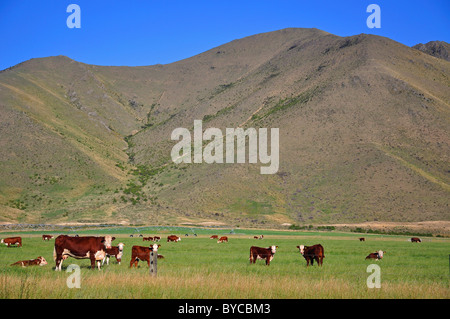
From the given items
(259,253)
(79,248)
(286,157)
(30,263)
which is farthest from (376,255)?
(286,157)

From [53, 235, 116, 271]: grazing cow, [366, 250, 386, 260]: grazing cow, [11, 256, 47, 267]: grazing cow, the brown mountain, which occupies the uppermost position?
the brown mountain

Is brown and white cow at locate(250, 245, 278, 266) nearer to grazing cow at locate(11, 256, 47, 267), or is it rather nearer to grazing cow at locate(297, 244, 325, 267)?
grazing cow at locate(297, 244, 325, 267)

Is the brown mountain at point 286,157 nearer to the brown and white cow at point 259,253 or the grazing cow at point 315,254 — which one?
the brown and white cow at point 259,253

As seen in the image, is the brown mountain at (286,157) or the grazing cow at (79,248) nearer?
the grazing cow at (79,248)

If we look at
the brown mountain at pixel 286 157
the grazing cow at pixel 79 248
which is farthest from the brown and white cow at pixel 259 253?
the brown mountain at pixel 286 157

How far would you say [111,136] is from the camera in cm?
17100

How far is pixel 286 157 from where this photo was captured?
4574 inches

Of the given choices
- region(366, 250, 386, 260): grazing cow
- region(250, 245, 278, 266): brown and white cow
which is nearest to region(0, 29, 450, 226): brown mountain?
region(366, 250, 386, 260): grazing cow

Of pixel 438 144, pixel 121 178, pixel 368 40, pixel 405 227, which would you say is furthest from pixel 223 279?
pixel 368 40

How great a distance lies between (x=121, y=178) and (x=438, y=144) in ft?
279

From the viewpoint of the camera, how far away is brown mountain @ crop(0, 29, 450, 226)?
100m

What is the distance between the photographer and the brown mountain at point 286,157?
329ft

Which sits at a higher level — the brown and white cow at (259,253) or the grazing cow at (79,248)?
the grazing cow at (79,248)

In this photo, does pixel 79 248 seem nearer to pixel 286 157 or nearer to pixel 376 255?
pixel 376 255
